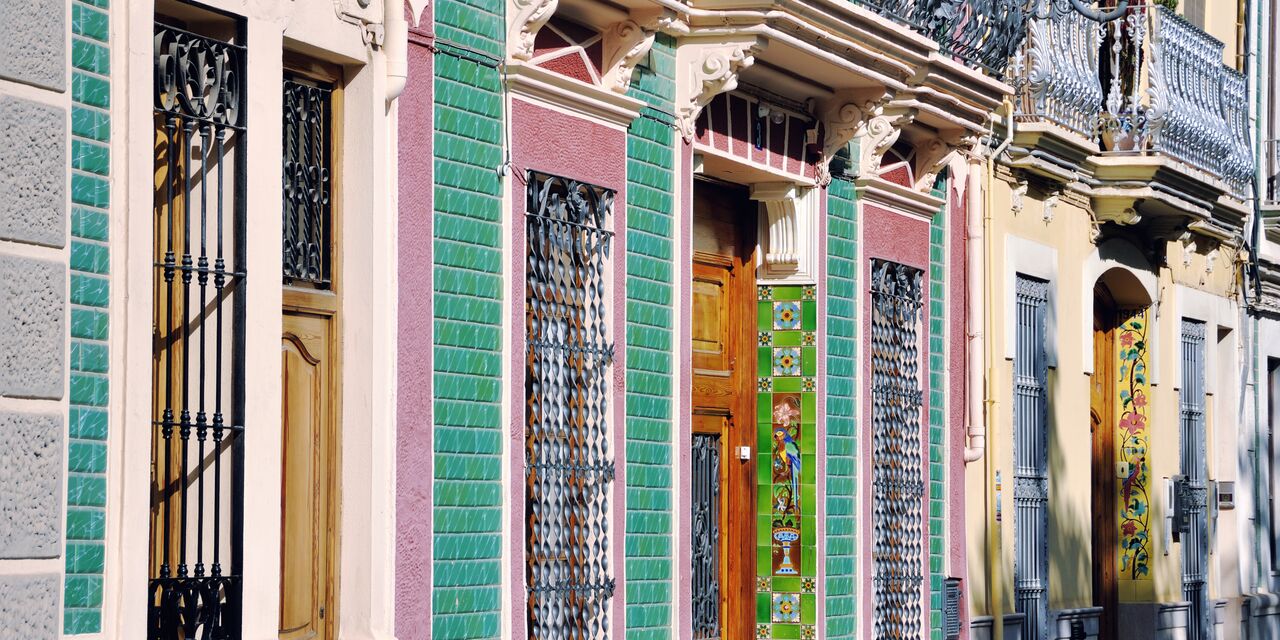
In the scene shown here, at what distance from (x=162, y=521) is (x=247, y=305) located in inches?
32.2

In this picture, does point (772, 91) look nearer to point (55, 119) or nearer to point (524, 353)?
point (524, 353)

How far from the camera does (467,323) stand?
10.6 m

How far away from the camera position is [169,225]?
8.69 meters

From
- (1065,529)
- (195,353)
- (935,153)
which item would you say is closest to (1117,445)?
(1065,529)

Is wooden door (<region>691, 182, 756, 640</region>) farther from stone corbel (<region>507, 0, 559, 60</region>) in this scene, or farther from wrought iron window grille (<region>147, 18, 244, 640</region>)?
wrought iron window grille (<region>147, 18, 244, 640</region>)

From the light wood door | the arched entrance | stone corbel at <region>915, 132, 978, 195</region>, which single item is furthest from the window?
the light wood door

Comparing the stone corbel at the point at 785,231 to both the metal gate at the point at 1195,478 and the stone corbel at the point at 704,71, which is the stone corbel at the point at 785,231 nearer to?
the stone corbel at the point at 704,71

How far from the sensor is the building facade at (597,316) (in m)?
8.12

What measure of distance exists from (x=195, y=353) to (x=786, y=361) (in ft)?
19.9

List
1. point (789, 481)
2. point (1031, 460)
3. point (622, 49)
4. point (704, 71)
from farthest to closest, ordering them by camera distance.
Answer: point (1031, 460) → point (789, 481) → point (704, 71) → point (622, 49)

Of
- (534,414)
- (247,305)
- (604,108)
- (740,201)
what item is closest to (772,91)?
(740,201)

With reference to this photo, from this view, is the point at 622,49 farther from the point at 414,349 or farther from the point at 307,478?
the point at 307,478

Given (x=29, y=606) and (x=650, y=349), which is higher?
(x=650, y=349)

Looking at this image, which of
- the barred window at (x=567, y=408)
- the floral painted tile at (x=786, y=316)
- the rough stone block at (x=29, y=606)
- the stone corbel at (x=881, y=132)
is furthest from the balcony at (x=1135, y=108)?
the rough stone block at (x=29, y=606)
